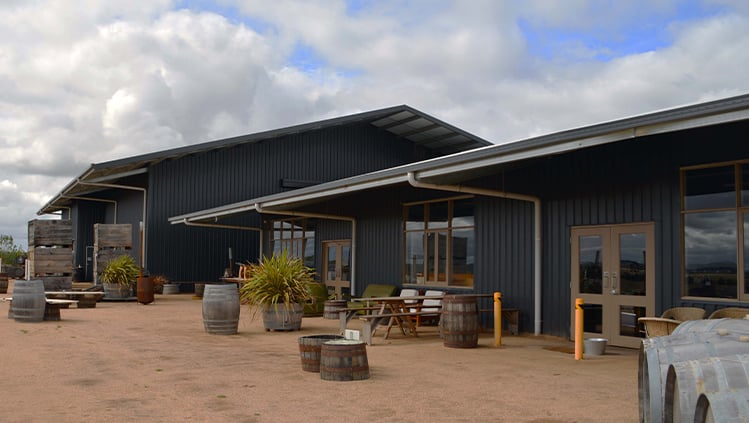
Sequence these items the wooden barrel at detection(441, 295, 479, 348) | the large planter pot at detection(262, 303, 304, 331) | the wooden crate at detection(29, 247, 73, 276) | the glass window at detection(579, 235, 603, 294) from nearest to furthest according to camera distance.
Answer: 1. the wooden barrel at detection(441, 295, 479, 348)
2. the glass window at detection(579, 235, 603, 294)
3. the large planter pot at detection(262, 303, 304, 331)
4. the wooden crate at detection(29, 247, 73, 276)

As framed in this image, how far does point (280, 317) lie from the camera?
474 inches

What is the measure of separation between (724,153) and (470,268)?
546 centimetres

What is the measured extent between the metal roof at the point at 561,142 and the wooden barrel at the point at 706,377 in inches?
140

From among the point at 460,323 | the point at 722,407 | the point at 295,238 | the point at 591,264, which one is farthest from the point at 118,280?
the point at 722,407

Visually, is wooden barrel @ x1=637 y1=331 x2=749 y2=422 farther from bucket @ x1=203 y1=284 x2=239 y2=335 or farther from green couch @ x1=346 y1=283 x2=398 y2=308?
green couch @ x1=346 y1=283 x2=398 y2=308

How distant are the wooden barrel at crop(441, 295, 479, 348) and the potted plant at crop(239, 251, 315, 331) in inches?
113

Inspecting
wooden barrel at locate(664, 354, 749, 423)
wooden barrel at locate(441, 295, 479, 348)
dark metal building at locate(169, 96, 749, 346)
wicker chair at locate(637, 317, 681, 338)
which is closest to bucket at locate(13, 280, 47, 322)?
dark metal building at locate(169, 96, 749, 346)

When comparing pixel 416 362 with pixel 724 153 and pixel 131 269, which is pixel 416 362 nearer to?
pixel 724 153

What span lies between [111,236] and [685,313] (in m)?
16.3

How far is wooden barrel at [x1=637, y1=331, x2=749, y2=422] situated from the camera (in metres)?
3.88

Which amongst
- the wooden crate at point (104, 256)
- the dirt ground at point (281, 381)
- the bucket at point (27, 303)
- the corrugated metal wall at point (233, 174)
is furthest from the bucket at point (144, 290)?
the dirt ground at point (281, 381)

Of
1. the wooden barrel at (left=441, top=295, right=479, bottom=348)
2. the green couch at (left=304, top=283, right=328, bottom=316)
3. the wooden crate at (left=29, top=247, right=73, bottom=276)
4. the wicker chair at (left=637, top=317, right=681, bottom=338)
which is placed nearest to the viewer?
the wicker chair at (left=637, top=317, right=681, bottom=338)

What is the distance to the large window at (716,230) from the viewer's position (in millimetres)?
9094

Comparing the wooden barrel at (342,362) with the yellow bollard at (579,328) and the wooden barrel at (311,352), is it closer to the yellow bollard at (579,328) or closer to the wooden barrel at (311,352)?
the wooden barrel at (311,352)
